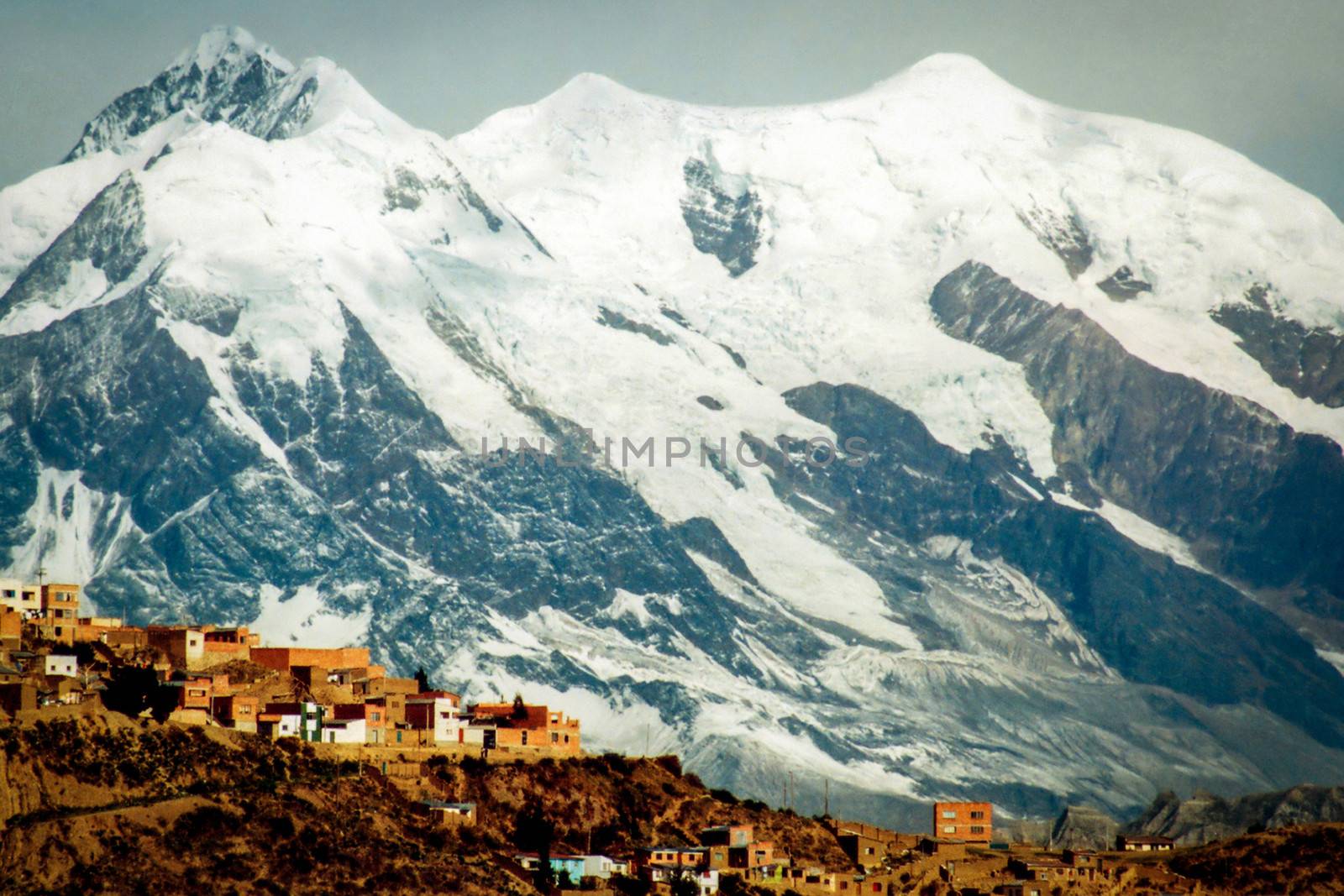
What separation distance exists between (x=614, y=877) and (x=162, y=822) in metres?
24.0

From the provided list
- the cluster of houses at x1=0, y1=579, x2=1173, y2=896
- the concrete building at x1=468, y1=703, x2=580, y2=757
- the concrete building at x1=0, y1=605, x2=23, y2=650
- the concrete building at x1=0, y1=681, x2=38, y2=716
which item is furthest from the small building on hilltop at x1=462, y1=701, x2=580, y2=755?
the concrete building at x1=0, y1=681, x2=38, y2=716

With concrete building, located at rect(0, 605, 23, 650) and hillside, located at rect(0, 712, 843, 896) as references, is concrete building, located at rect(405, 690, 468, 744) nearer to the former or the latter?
hillside, located at rect(0, 712, 843, 896)

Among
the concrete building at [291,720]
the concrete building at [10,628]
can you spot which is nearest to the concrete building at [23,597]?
the concrete building at [10,628]

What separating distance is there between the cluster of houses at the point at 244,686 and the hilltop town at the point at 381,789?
0.16 m

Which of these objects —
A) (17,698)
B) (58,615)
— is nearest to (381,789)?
(17,698)

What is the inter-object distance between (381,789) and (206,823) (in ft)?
46.8

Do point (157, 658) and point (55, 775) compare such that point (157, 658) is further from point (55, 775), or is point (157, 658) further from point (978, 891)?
point (978, 891)

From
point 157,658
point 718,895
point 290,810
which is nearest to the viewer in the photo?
point 290,810

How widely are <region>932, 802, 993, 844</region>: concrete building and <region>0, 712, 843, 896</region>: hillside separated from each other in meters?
36.9

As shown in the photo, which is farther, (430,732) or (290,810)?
(430,732)

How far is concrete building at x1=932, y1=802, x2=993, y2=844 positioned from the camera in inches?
6535

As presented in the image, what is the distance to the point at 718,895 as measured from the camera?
132375mm

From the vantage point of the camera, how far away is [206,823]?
116375mm

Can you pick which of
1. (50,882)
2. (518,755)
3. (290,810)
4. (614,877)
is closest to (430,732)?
(518,755)
